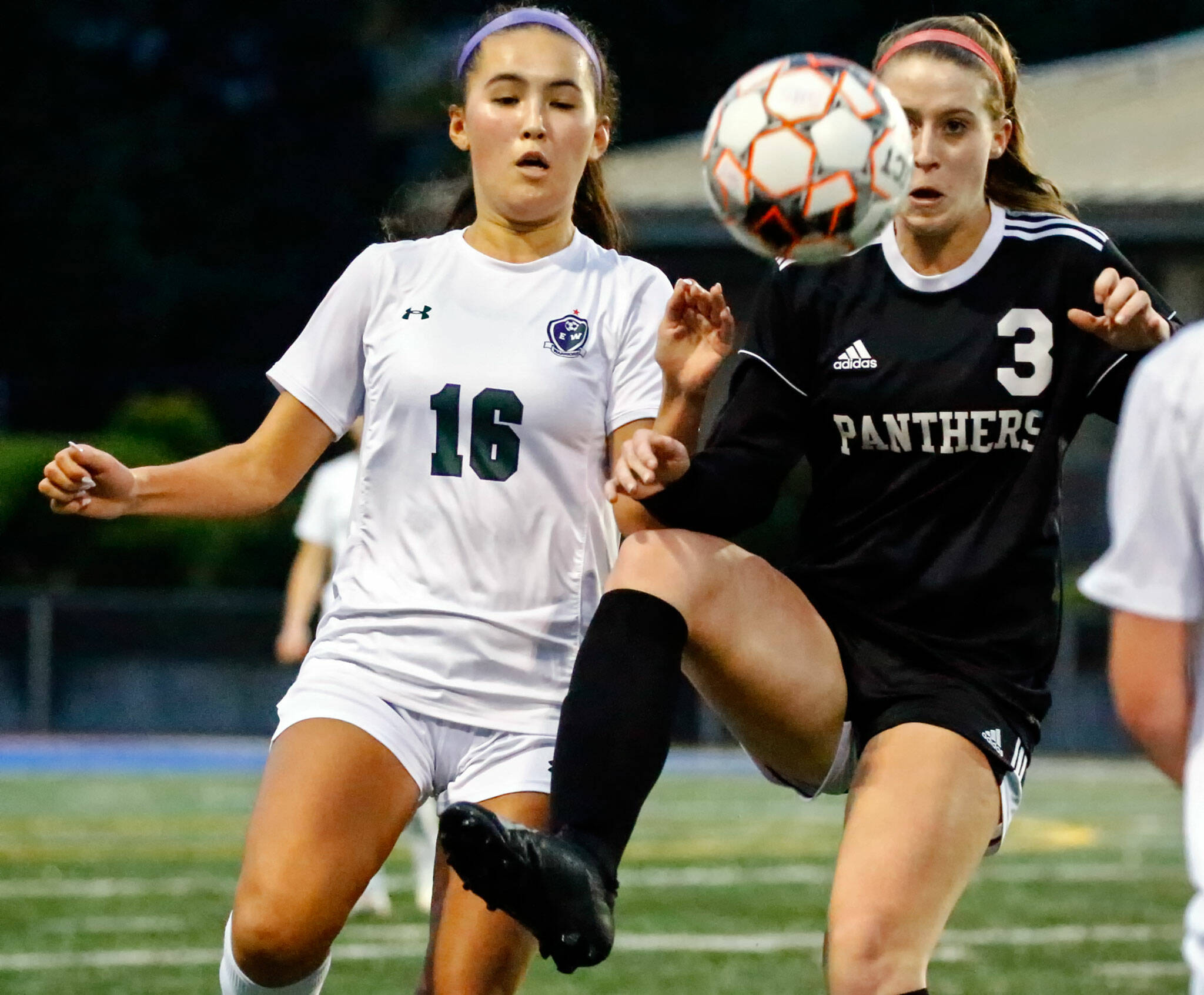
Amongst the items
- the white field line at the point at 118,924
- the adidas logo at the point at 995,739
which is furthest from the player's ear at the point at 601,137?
the white field line at the point at 118,924

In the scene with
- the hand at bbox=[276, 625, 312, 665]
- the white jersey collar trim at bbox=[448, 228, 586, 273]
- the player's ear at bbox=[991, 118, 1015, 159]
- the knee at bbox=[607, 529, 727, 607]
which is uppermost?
the player's ear at bbox=[991, 118, 1015, 159]

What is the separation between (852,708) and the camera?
4.08 metres

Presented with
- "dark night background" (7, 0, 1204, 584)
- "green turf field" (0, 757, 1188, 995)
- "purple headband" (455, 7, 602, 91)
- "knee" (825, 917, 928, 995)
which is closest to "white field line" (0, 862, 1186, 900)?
"green turf field" (0, 757, 1188, 995)

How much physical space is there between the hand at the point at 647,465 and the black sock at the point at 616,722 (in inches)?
7.4

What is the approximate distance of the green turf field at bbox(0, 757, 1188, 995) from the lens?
279 inches

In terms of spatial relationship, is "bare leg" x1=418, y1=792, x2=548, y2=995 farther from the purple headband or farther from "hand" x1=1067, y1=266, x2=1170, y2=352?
the purple headband

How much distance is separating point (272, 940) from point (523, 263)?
4.59 feet

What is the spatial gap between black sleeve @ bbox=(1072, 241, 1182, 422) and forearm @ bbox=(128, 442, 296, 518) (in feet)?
5.16

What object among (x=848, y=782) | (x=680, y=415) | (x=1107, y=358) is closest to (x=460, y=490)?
(x=680, y=415)

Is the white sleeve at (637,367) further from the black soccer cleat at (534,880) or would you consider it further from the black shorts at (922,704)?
the black soccer cleat at (534,880)

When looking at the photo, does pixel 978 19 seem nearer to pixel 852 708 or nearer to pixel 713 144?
pixel 713 144

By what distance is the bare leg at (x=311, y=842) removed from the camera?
3812 mm

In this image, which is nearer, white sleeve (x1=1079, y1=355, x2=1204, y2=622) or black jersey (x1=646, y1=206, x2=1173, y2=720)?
white sleeve (x1=1079, y1=355, x2=1204, y2=622)

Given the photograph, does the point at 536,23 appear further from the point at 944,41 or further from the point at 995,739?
the point at 995,739
